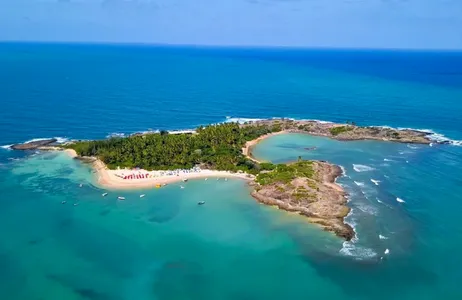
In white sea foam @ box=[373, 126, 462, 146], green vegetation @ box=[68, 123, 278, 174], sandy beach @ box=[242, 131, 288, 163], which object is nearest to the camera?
green vegetation @ box=[68, 123, 278, 174]

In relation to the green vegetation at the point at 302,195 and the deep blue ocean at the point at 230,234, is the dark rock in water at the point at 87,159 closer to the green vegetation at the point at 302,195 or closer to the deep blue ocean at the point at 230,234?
the deep blue ocean at the point at 230,234

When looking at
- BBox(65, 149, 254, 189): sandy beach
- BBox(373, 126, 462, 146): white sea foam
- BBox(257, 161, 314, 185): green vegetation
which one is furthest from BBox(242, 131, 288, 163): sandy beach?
BBox(373, 126, 462, 146): white sea foam

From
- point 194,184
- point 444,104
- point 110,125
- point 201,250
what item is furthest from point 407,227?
point 444,104

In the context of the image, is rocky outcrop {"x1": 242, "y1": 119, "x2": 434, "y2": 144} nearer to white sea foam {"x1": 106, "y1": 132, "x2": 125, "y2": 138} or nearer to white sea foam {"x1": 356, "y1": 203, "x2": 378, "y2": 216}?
white sea foam {"x1": 106, "y1": 132, "x2": 125, "y2": 138}

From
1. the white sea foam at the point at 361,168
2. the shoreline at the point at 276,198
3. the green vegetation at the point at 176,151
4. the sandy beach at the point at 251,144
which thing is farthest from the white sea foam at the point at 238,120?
the white sea foam at the point at 361,168

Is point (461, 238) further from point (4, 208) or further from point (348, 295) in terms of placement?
point (4, 208)
